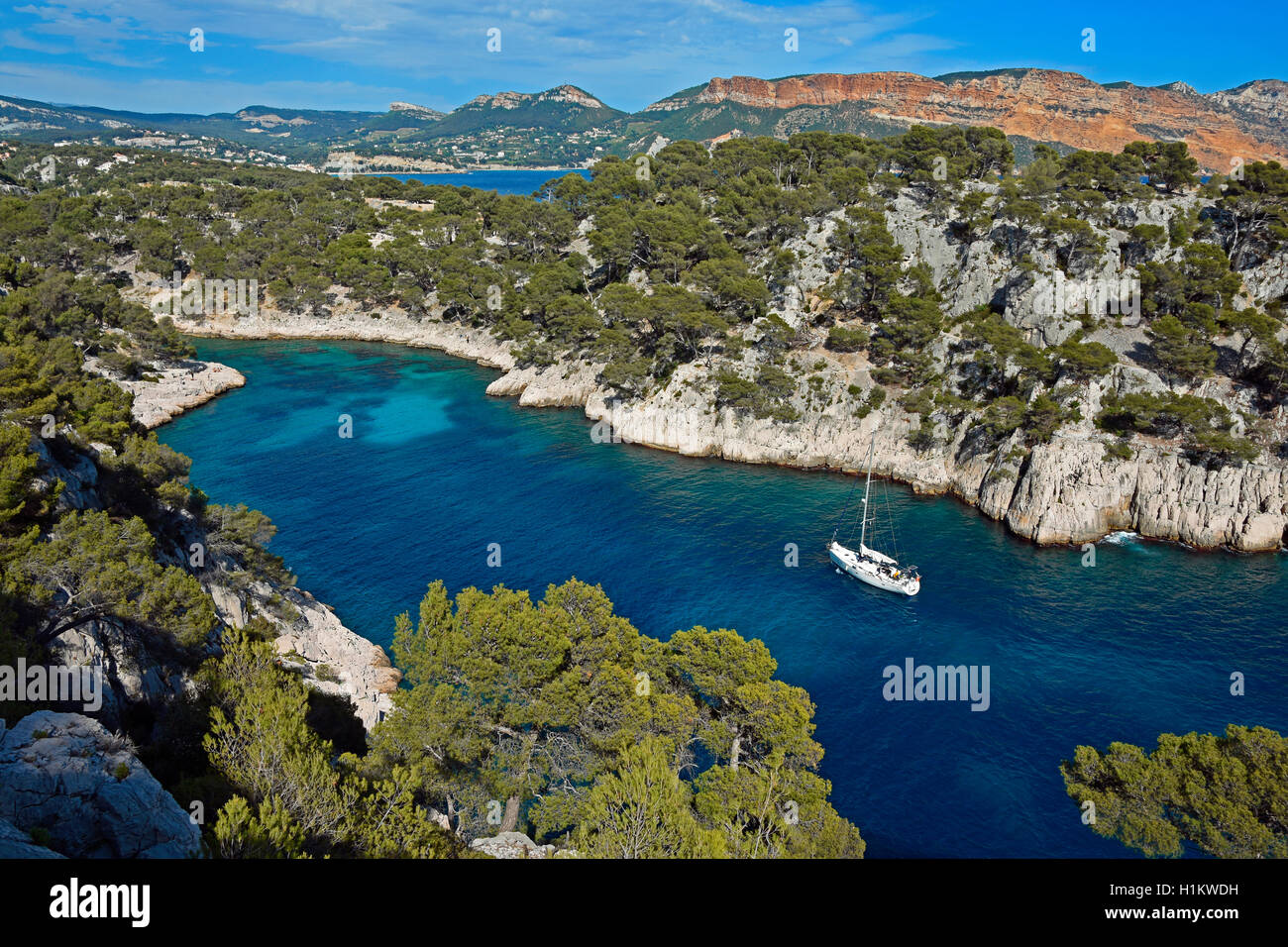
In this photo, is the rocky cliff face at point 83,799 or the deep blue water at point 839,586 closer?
the rocky cliff face at point 83,799

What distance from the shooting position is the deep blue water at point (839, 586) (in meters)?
32.1

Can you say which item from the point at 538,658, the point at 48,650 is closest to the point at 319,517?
the point at 48,650

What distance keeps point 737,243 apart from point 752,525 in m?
50.6

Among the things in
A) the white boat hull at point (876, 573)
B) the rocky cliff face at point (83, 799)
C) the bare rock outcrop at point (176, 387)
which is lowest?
the white boat hull at point (876, 573)

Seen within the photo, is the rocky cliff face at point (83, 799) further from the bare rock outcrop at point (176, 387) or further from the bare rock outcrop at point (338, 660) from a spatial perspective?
the bare rock outcrop at point (176, 387)

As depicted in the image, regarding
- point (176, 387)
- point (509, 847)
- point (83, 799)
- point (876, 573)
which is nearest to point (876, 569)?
point (876, 573)

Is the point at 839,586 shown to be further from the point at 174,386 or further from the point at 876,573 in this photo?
the point at 174,386

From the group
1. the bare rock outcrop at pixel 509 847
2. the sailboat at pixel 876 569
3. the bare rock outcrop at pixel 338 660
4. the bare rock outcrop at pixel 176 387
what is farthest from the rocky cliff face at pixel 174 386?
the sailboat at pixel 876 569

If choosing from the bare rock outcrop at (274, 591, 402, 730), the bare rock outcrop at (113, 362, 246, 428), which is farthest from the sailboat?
the bare rock outcrop at (113, 362, 246, 428)

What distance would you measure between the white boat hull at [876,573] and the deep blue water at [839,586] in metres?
0.73

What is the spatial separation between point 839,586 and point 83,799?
41183 millimetres

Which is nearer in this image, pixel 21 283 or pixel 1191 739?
pixel 1191 739

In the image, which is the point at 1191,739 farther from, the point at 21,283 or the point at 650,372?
the point at 21,283
